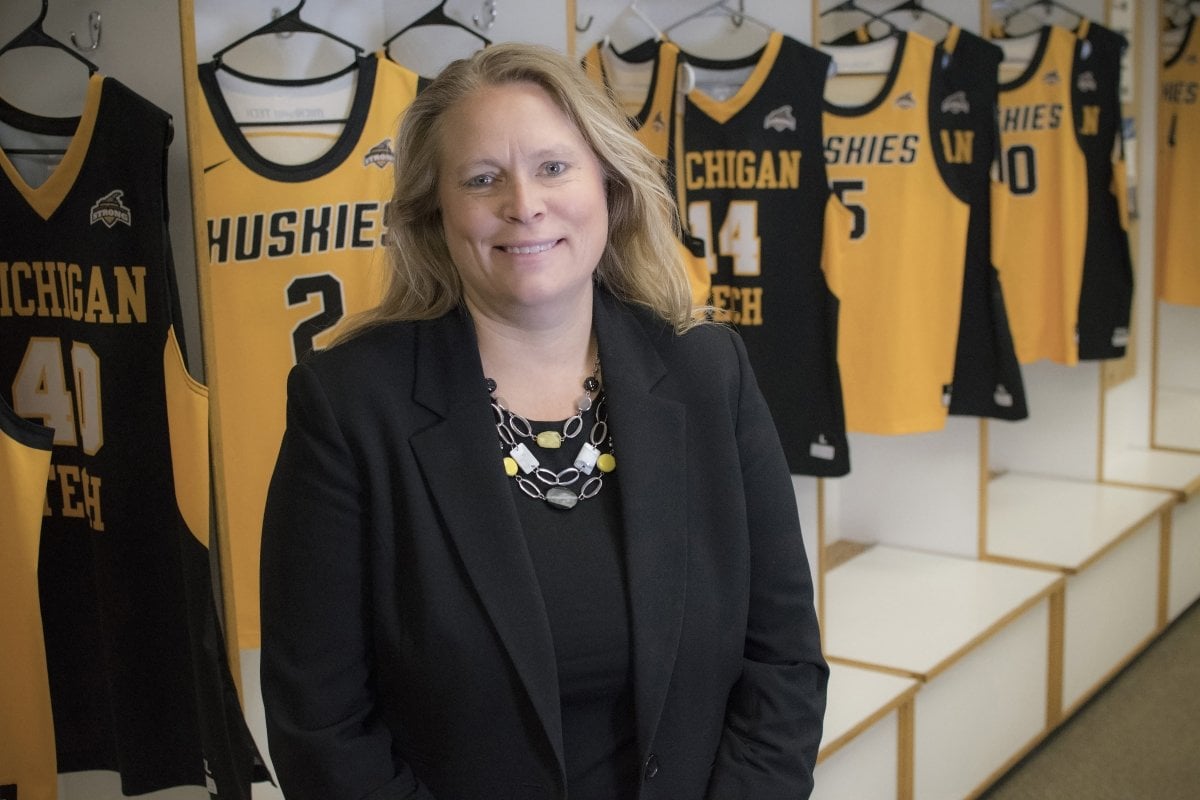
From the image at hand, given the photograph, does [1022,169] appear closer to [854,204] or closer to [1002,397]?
[1002,397]

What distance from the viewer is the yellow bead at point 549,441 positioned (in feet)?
4.71

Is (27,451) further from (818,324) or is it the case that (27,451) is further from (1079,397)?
(1079,397)

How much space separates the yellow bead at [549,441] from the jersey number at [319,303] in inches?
29.7

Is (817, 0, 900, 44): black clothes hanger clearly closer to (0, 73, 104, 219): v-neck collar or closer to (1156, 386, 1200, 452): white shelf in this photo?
(0, 73, 104, 219): v-neck collar

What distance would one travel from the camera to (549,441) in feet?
4.72

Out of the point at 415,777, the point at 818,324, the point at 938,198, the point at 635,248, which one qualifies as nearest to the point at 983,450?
the point at 938,198

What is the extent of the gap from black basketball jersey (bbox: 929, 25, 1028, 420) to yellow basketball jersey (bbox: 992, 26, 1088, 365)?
16.8 inches

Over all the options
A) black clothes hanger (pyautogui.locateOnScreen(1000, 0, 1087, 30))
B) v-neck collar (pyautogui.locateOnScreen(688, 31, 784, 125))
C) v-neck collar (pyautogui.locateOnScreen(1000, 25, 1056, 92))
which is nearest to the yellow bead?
v-neck collar (pyautogui.locateOnScreen(688, 31, 784, 125))

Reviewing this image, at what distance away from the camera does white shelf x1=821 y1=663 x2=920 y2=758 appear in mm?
2629

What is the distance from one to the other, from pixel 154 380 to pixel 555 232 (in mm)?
795

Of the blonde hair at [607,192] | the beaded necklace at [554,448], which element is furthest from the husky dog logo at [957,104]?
the beaded necklace at [554,448]

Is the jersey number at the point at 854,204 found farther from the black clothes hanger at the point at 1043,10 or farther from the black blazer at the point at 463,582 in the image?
the black blazer at the point at 463,582

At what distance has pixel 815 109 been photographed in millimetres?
2729

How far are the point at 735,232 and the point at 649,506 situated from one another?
143 centimetres
